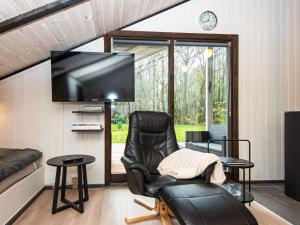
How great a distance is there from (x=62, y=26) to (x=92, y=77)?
34.1 inches

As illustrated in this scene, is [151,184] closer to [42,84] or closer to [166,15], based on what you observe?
[42,84]

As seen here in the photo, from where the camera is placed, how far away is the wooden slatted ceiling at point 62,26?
2.48 metres

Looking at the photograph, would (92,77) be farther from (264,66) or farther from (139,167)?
(264,66)

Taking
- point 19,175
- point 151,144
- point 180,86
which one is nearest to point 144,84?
point 180,86

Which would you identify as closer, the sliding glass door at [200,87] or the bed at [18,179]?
the bed at [18,179]

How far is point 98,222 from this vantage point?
255 cm

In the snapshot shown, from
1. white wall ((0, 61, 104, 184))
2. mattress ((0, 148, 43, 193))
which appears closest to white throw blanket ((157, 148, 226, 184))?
white wall ((0, 61, 104, 184))

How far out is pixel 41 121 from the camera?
12.0ft

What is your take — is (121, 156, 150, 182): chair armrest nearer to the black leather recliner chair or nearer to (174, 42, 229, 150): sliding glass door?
the black leather recliner chair

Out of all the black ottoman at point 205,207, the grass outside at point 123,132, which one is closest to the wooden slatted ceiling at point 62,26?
the grass outside at point 123,132

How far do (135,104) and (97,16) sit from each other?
145 cm

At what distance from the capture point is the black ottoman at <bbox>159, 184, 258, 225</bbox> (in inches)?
68.7

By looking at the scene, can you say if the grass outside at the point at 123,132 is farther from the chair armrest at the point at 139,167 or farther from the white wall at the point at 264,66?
the chair armrest at the point at 139,167

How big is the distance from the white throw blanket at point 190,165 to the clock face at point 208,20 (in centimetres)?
211
